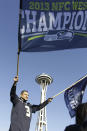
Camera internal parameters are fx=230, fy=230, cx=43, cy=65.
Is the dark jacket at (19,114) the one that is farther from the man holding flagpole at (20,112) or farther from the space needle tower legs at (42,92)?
the space needle tower legs at (42,92)

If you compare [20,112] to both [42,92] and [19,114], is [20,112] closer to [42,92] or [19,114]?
[19,114]

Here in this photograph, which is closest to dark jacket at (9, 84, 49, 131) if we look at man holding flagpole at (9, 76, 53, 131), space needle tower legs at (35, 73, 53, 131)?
man holding flagpole at (9, 76, 53, 131)

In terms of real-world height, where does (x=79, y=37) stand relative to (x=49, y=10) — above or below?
below

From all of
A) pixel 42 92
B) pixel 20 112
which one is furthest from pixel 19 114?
pixel 42 92

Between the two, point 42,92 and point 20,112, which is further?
point 42,92

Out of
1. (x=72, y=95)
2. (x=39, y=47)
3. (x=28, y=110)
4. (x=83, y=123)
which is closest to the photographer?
(x=83, y=123)

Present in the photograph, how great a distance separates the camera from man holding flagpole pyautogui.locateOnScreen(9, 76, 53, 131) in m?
6.23

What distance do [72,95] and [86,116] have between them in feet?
23.3

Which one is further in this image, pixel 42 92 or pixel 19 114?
pixel 42 92

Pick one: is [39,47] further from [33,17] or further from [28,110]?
[28,110]

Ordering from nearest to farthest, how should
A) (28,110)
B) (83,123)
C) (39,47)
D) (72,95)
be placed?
(83,123) < (28,110) < (39,47) < (72,95)

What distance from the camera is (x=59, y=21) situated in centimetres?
923

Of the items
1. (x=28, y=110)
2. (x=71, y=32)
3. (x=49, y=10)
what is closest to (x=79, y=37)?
(x=71, y=32)

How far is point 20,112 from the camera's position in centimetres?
642
